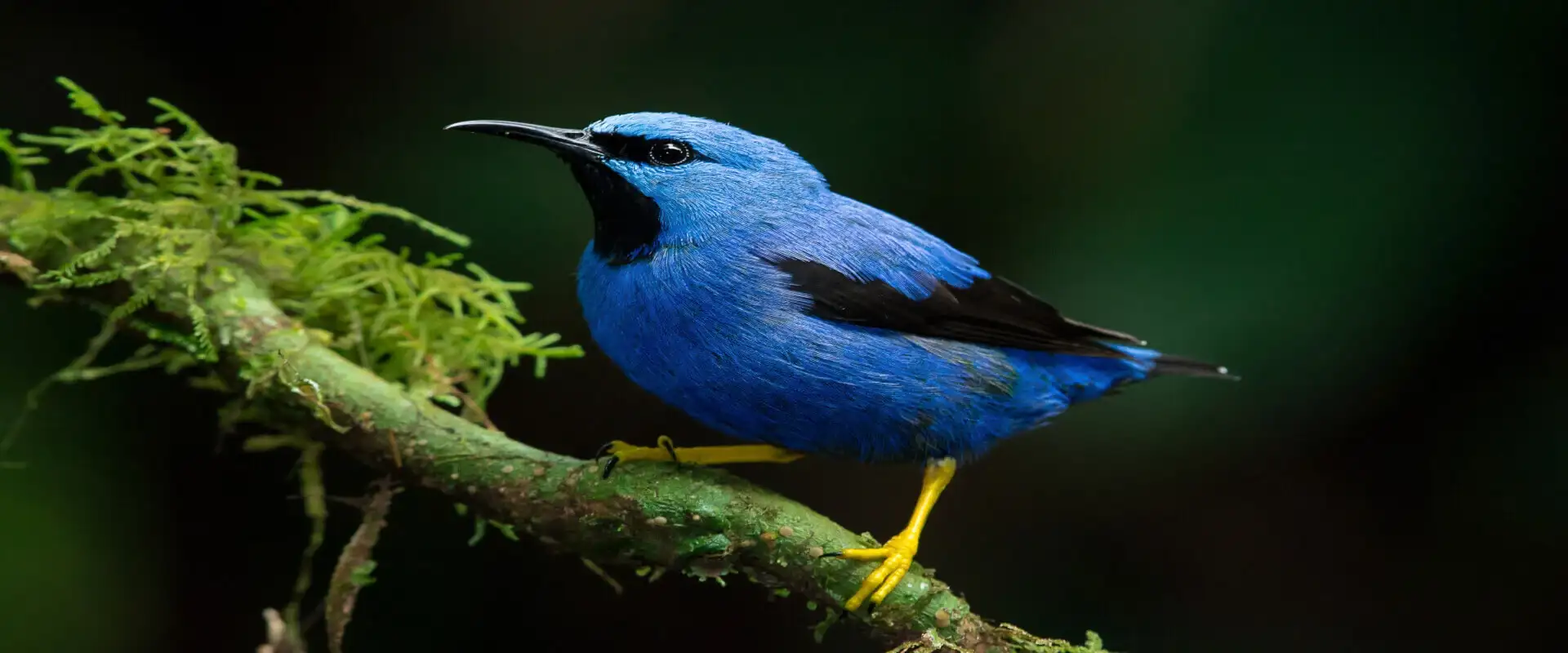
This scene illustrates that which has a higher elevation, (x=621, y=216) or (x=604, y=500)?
(x=621, y=216)

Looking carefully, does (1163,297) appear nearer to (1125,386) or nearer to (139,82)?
(1125,386)

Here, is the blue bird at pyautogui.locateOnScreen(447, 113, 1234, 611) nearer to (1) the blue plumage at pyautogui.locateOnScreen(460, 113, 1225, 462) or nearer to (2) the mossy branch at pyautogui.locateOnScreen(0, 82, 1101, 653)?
(1) the blue plumage at pyautogui.locateOnScreen(460, 113, 1225, 462)

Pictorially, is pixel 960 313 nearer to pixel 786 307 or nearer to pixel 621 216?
pixel 786 307

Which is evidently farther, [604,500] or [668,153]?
[668,153]

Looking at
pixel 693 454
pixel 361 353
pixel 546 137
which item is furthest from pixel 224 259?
pixel 693 454

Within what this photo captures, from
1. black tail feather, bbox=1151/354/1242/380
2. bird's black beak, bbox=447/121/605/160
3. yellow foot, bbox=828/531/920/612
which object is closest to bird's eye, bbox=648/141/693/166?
bird's black beak, bbox=447/121/605/160

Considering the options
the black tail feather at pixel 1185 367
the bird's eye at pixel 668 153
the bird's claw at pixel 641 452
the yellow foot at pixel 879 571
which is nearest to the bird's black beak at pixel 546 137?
the bird's eye at pixel 668 153
